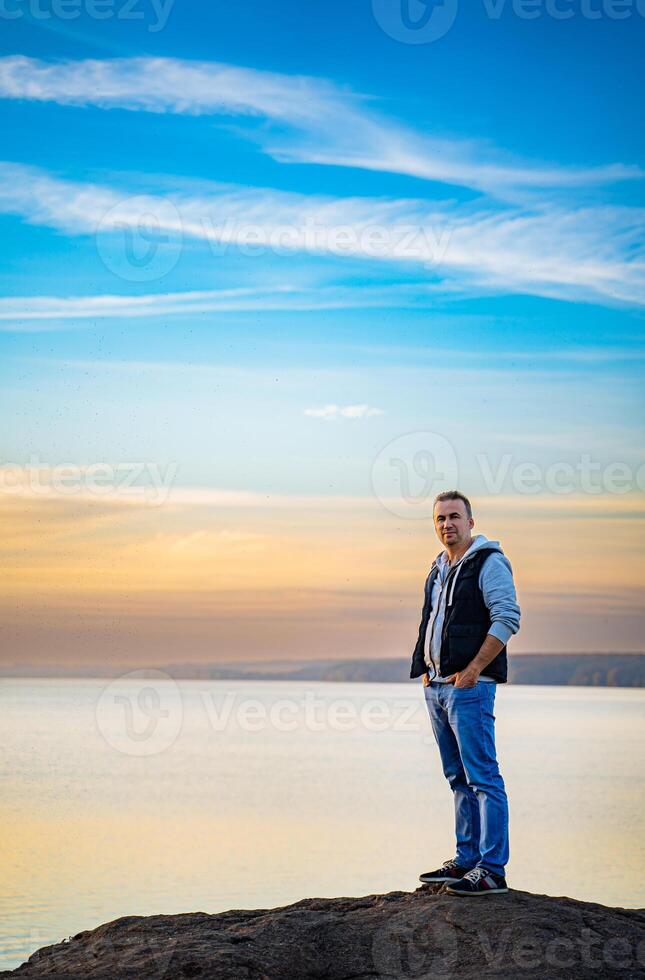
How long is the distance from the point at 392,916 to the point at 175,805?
17.0 m

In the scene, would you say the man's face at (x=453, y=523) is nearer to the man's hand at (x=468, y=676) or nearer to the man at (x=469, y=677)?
the man at (x=469, y=677)

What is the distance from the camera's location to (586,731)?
5409 centimetres

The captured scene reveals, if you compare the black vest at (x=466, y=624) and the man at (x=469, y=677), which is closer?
the man at (x=469, y=677)

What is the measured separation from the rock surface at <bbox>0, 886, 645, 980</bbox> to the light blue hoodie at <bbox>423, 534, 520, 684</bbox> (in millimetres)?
1217

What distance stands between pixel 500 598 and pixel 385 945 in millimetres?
1815

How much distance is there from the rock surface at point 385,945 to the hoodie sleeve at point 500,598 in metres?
1.36

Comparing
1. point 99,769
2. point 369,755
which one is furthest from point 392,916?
point 369,755

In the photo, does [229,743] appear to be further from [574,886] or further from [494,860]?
[494,860]

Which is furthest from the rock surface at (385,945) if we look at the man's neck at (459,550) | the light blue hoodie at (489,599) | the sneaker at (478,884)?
the man's neck at (459,550)

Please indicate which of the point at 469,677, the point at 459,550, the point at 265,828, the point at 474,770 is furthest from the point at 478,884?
the point at 265,828

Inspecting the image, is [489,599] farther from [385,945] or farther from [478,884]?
[385,945]

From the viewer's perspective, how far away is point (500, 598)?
19.1ft

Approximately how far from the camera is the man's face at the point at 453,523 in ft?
20.0

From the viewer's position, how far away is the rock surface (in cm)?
497
